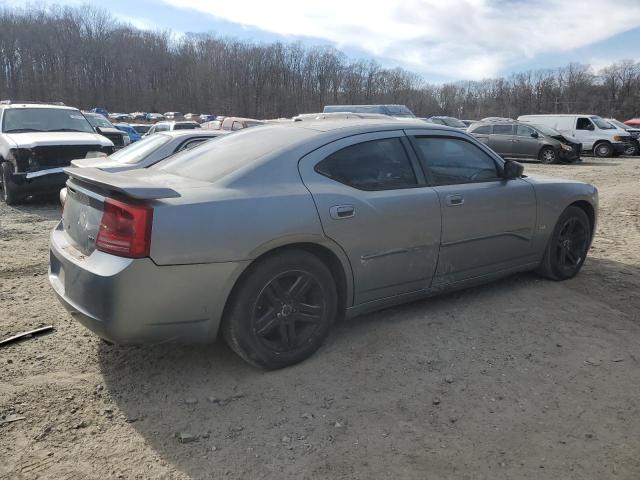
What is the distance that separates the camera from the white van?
78.4ft

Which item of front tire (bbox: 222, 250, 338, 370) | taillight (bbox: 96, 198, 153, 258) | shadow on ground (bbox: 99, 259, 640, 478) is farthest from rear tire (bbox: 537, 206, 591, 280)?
taillight (bbox: 96, 198, 153, 258)

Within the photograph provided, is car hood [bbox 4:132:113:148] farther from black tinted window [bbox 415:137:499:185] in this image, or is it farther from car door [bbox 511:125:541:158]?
car door [bbox 511:125:541:158]

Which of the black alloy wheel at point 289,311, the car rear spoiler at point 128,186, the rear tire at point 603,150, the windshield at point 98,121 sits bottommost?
the black alloy wheel at point 289,311

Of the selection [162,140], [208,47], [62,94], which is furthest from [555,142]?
[208,47]

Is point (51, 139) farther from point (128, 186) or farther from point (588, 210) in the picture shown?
point (588, 210)

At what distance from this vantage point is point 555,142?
20.2 metres

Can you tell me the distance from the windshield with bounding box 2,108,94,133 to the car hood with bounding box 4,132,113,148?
400 millimetres

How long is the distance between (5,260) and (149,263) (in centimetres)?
402

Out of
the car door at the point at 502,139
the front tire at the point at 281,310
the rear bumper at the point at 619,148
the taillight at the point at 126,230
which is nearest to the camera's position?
the taillight at the point at 126,230

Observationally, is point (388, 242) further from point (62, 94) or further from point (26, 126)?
point (62, 94)

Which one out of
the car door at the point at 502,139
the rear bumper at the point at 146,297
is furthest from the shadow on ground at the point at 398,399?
the car door at the point at 502,139

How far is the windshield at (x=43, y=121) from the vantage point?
1028 cm

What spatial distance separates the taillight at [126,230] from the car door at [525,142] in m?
20.6

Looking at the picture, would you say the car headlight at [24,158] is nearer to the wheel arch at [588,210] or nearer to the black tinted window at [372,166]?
the black tinted window at [372,166]
